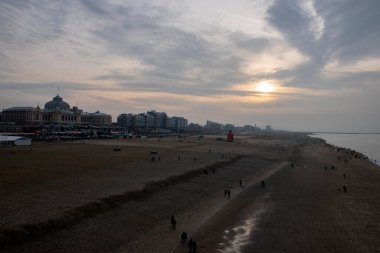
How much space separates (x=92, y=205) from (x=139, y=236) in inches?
249

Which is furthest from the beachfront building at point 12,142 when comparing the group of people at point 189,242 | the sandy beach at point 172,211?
the group of people at point 189,242

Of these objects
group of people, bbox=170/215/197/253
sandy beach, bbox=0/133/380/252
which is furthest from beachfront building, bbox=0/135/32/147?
group of people, bbox=170/215/197/253

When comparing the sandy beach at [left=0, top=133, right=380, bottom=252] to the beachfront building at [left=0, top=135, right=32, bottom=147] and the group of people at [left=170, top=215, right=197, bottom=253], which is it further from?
Answer: the beachfront building at [left=0, top=135, right=32, bottom=147]

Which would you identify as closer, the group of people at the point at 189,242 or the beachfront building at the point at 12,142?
the group of people at the point at 189,242

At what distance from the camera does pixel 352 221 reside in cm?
2953

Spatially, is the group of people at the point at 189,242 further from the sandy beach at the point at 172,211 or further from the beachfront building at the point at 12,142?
the beachfront building at the point at 12,142

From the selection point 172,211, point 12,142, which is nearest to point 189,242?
point 172,211

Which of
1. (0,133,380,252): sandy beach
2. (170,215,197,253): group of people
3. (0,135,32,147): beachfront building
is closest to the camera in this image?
(170,215,197,253): group of people

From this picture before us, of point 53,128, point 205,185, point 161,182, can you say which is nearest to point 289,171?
point 205,185

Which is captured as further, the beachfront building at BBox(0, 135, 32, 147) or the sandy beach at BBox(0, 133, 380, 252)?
the beachfront building at BBox(0, 135, 32, 147)

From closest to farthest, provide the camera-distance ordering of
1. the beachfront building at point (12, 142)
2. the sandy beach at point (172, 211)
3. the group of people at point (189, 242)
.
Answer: the group of people at point (189, 242), the sandy beach at point (172, 211), the beachfront building at point (12, 142)

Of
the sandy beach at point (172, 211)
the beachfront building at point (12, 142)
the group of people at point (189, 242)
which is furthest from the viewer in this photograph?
the beachfront building at point (12, 142)

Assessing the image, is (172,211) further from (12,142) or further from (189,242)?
(12,142)

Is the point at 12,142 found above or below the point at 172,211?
above
